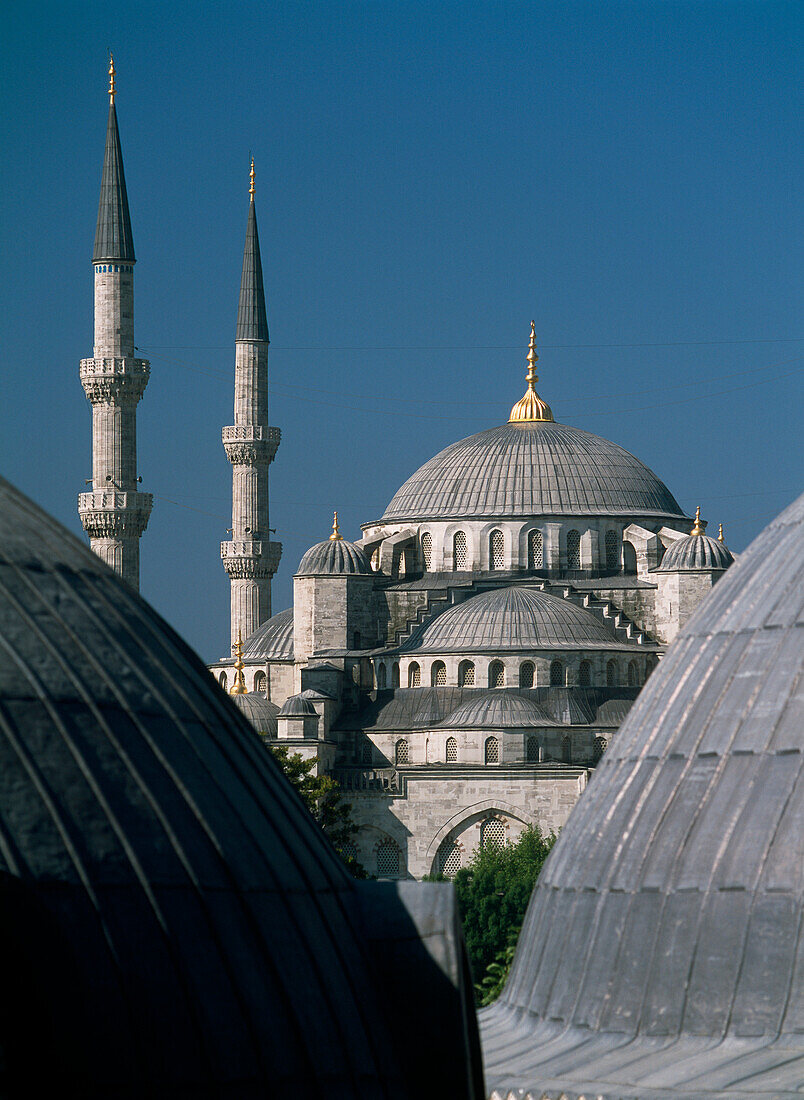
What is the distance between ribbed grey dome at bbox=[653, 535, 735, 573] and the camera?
48.5 metres

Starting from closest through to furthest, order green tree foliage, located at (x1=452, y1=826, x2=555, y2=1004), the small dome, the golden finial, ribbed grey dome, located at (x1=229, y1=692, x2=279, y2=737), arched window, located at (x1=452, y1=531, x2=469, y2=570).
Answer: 1. green tree foliage, located at (x1=452, y1=826, x2=555, y2=1004)
2. the small dome
3. ribbed grey dome, located at (x1=229, y1=692, x2=279, y2=737)
4. the golden finial
5. arched window, located at (x1=452, y1=531, x2=469, y2=570)

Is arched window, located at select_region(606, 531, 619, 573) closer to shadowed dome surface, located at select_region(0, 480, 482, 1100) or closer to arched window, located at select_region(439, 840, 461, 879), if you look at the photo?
arched window, located at select_region(439, 840, 461, 879)

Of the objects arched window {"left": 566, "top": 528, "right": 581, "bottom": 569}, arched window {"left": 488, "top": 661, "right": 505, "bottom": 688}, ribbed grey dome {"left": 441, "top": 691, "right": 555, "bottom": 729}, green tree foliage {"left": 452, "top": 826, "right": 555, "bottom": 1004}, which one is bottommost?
green tree foliage {"left": 452, "top": 826, "right": 555, "bottom": 1004}

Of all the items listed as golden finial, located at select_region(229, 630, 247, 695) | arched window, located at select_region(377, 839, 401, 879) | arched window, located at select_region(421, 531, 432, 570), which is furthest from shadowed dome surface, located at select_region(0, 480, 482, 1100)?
arched window, located at select_region(421, 531, 432, 570)

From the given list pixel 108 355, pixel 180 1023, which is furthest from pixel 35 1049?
pixel 108 355

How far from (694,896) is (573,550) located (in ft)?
155

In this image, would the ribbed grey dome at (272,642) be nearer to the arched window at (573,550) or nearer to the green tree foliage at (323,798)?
the arched window at (573,550)

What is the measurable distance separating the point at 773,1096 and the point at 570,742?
128 feet

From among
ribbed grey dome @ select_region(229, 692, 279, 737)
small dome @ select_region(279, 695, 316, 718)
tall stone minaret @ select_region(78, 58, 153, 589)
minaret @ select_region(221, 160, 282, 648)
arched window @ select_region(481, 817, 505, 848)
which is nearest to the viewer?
arched window @ select_region(481, 817, 505, 848)

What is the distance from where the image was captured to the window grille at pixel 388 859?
45000 mm

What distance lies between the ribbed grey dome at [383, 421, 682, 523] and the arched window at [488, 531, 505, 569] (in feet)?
2.06

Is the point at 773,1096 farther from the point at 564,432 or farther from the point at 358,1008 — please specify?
the point at 564,432

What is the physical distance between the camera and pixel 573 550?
5375cm

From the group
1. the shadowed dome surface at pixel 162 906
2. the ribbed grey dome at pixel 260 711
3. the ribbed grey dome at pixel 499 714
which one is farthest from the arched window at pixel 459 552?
the shadowed dome surface at pixel 162 906
